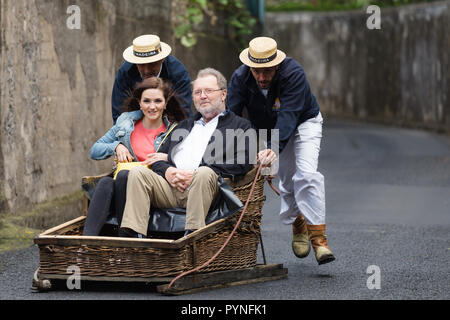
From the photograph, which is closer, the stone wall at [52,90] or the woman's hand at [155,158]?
the woman's hand at [155,158]

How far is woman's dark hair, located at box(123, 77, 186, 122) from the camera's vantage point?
6.15m

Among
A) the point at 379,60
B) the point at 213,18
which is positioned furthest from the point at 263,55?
the point at 379,60

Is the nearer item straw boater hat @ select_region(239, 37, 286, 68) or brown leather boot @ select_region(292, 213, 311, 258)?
straw boater hat @ select_region(239, 37, 286, 68)

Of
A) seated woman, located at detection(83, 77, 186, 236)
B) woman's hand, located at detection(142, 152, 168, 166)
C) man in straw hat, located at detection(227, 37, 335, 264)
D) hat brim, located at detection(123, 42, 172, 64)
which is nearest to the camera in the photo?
woman's hand, located at detection(142, 152, 168, 166)

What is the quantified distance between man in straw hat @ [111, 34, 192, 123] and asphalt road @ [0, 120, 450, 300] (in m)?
1.40

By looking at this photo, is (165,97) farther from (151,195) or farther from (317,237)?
(317,237)

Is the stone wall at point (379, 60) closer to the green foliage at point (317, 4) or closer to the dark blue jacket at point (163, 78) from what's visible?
the green foliage at point (317, 4)

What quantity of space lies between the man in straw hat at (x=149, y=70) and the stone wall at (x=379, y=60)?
14.7 m

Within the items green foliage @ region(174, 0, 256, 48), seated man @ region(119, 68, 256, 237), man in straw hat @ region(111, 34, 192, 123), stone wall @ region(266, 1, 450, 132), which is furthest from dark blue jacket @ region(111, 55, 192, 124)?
stone wall @ region(266, 1, 450, 132)

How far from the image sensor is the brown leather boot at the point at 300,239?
6645 mm

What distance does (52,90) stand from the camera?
8414 mm

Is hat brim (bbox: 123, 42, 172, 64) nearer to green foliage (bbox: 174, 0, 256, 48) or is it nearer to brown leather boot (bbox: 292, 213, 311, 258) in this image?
brown leather boot (bbox: 292, 213, 311, 258)

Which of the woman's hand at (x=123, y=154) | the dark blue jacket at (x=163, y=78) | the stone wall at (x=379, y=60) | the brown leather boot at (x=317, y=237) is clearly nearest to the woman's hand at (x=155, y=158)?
the woman's hand at (x=123, y=154)
